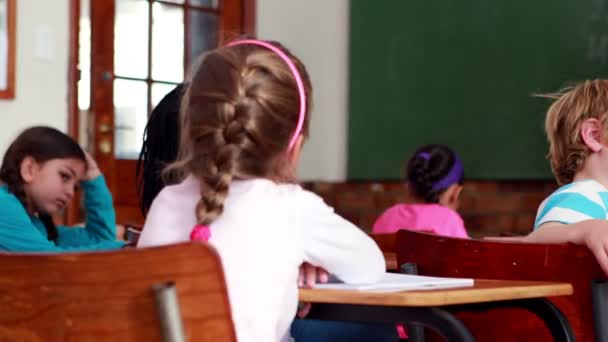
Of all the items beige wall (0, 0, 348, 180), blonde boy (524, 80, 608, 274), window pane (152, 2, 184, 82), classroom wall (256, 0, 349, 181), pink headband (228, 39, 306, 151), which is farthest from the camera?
classroom wall (256, 0, 349, 181)

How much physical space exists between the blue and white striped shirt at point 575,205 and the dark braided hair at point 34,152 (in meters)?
1.79

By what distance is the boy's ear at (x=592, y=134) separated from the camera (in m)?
2.36

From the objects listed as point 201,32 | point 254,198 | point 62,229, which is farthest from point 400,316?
point 201,32

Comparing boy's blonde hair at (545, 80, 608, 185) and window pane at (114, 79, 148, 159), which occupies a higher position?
boy's blonde hair at (545, 80, 608, 185)

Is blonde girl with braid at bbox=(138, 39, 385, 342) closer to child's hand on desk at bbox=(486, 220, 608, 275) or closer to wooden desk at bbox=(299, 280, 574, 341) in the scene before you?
wooden desk at bbox=(299, 280, 574, 341)

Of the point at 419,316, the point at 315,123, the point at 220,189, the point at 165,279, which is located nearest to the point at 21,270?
the point at 165,279

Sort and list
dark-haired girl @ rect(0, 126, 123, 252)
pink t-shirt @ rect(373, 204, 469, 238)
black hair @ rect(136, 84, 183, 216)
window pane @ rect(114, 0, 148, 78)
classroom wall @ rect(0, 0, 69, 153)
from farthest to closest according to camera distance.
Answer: window pane @ rect(114, 0, 148, 78) → classroom wall @ rect(0, 0, 69, 153) → pink t-shirt @ rect(373, 204, 469, 238) → dark-haired girl @ rect(0, 126, 123, 252) → black hair @ rect(136, 84, 183, 216)

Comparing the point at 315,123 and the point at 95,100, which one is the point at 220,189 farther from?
the point at 315,123

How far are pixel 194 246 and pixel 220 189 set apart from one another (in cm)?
34

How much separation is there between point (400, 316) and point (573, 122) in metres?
1.06

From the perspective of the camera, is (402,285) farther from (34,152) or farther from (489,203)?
(489,203)

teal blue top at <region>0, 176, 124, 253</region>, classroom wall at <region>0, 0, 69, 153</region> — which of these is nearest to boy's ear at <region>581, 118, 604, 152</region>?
teal blue top at <region>0, 176, 124, 253</region>

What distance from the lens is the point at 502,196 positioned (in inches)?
219

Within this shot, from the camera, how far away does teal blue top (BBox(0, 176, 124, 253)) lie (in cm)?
305
